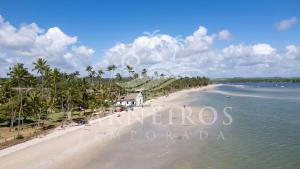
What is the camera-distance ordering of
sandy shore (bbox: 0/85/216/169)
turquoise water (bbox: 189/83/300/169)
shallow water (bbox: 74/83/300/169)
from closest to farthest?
sandy shore (bbox: 0/85/216/169)
shallow water (bbox: 74/83/300/169)
turquoise water (bbox: 189/83/300/169)

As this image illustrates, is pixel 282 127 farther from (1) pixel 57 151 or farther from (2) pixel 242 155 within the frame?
(1) pixel 57 151

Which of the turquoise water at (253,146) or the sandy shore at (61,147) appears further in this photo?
the turquoise water at (253,146)

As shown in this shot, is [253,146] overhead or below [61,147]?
below

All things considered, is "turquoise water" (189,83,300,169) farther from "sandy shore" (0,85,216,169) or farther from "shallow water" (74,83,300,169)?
"sandy shore" (0,85,216,169)

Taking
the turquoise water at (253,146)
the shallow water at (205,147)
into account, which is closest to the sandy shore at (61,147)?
the shallow water at (205,147)

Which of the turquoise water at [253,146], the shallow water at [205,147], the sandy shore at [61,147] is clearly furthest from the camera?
the turquoise water at [253,146]

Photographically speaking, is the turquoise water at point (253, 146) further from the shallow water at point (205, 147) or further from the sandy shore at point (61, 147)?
the sandy shore at point (61, 147)

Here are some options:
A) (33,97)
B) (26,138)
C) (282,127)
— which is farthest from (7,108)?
(282,127)

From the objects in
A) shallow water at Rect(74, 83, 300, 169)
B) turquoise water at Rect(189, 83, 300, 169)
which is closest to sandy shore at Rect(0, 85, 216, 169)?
shallow water at Rect(74, 83, 300, 169)

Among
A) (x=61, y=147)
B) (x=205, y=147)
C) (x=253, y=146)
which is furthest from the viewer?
(x=253, y=146)

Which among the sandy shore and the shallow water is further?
the shallow water

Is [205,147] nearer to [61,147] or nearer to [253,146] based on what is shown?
[253,146]

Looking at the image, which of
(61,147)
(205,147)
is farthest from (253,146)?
(61,147)

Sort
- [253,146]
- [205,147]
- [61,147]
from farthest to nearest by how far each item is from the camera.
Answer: [253,146] → [205,147] → [61,147]
